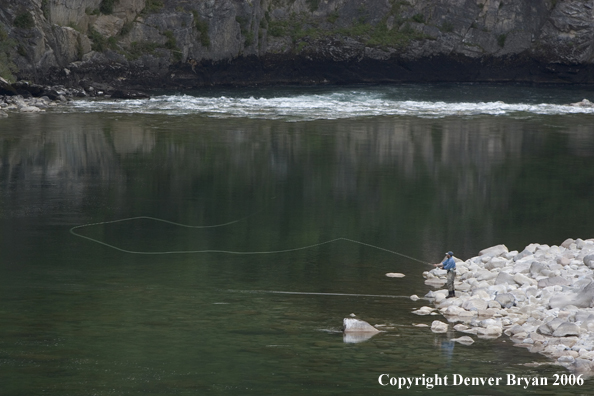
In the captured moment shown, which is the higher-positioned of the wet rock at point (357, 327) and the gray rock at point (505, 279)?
A: the gray rock at point (505, 279)

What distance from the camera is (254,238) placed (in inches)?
835

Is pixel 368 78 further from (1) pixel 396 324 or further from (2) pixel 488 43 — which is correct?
(1) pixel 396 324

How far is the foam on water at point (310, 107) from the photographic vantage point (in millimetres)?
48406

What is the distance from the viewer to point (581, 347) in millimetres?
13133

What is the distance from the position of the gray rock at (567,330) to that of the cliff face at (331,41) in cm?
5237

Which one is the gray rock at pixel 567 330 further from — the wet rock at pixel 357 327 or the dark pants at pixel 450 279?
the wet rock at pixel 357 327

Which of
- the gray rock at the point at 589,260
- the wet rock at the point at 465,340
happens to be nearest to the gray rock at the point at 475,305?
the wet rock at the point at 465,340

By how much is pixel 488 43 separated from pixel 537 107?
85.6 feet

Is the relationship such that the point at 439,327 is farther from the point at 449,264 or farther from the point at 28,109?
the point at 28,109

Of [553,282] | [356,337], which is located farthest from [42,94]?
[553,282]

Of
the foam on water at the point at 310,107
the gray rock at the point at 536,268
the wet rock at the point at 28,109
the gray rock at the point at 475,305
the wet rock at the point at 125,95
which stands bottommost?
the gray rock at the point at 475,305

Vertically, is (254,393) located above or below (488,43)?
below

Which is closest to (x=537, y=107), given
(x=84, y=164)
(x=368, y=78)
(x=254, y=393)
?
(x=368, y=78)

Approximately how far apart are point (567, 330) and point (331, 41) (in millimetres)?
65650
